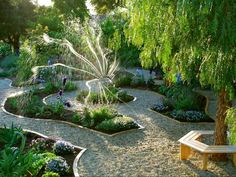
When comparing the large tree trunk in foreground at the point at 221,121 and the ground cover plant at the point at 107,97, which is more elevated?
the large tree trunk in foreground at the point at 221,121

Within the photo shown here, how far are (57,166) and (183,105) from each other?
5567 mm

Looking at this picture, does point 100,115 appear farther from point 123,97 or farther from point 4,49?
point 4,49

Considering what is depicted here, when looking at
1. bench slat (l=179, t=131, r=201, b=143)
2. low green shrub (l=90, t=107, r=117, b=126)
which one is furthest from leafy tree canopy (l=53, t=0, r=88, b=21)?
bench slat (l=179, t=131, r=201, b=143)

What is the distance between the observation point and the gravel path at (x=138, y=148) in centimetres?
764

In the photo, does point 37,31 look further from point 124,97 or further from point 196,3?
point 196,3

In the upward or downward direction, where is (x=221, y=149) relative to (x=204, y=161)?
upward

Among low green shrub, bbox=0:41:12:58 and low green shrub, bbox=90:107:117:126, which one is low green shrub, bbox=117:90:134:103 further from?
low green shrub, bbox=0:41:12:58

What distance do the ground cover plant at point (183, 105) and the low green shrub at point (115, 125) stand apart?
1.59m

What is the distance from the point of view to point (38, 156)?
7.40 m

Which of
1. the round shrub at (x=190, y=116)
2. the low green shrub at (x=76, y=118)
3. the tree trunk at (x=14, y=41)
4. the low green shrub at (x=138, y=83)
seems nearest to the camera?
the low green shrub at (x=76, y=118)

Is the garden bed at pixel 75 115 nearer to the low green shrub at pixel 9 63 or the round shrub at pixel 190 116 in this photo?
the round shrub at pixel 190 116

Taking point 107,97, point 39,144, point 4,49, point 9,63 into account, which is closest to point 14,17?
point 4,49

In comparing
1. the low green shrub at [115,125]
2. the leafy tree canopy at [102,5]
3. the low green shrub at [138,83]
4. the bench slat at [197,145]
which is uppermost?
the leafy tree canopy at [102,5]

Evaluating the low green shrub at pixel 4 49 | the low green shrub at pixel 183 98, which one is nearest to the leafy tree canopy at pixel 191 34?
the low green shrub at pixel 183 98
